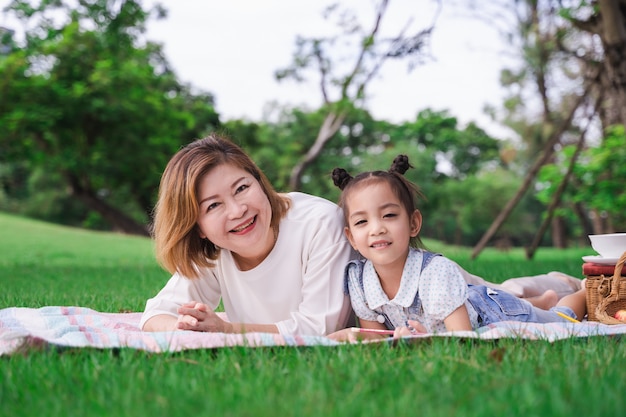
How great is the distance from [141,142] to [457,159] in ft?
65.4

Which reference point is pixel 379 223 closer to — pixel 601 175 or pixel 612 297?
pixel 612 297

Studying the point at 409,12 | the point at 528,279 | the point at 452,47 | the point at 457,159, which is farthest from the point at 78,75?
the point at 457,159

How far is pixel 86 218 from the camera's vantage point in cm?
3219

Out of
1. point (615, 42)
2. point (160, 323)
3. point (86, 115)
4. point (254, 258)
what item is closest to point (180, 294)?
point (160, 323)

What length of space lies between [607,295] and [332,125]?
27.0 feet

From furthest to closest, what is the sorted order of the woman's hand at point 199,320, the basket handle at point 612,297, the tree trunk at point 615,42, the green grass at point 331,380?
the tree trunk at point 615,42 → the basket handle at point 612,297 → the woman's hand at point 199,320 → the green grass at point 331,380

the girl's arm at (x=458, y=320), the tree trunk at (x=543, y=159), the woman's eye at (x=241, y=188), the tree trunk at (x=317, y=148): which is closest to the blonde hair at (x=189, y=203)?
the woman's eye at (x=241, y=188)

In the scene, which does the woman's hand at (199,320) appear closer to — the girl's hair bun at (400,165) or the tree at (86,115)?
the girl's hair bun at (400,165)

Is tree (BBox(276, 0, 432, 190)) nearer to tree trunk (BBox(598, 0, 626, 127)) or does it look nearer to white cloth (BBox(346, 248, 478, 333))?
tree trunk (BBox(598, 0, 626, 127))

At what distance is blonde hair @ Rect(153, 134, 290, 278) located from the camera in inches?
107

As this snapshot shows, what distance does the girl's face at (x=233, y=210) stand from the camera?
268 cm

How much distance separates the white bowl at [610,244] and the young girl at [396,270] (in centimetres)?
75

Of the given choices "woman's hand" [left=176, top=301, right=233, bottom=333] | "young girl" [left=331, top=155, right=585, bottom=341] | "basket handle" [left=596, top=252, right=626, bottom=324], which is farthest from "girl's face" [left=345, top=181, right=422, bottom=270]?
"basket handle" [left=596, top=252, right=626, bottom=324]

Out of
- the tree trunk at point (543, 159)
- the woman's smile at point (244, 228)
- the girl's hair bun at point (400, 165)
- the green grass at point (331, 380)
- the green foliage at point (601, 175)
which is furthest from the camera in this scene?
the green foliage at point (601, 175)
